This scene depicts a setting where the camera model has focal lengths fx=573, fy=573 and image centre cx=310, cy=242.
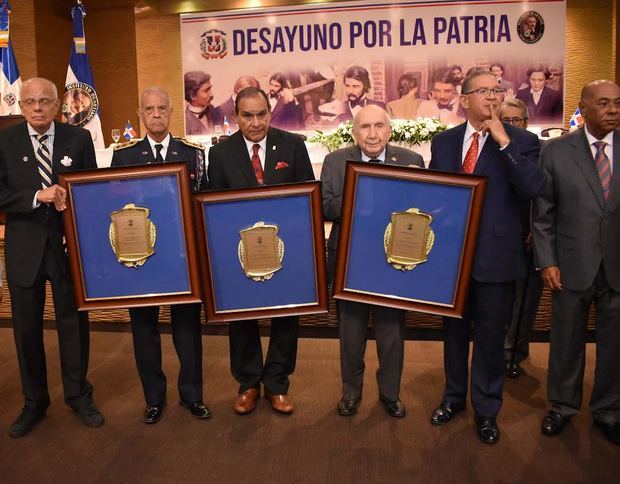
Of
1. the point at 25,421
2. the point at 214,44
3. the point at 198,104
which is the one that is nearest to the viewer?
the point at 25,421

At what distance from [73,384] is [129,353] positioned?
1180 mm

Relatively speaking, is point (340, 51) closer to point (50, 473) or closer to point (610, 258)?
point (610, 258)

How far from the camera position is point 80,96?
6480 millimetres

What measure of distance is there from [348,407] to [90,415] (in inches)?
49.5

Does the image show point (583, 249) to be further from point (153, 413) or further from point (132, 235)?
point (153, 413)

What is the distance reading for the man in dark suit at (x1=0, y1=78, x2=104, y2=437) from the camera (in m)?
2.58

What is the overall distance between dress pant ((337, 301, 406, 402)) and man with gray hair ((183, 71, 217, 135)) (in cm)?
555

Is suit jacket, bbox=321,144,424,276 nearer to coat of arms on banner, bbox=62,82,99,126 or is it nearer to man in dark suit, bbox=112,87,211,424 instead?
man in dark suit, bbox=112,87,211,424

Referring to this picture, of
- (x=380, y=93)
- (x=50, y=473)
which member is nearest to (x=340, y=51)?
(x=380, y=93)

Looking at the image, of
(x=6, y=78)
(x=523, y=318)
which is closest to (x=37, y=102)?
(x=523, y=318)

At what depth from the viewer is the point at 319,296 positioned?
2547 millimetres

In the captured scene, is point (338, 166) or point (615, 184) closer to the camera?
point (615, 184)

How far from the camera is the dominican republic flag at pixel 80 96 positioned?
645cm

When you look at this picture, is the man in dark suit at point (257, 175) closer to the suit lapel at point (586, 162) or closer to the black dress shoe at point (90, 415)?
the black dress shoe at point (90, 415)
